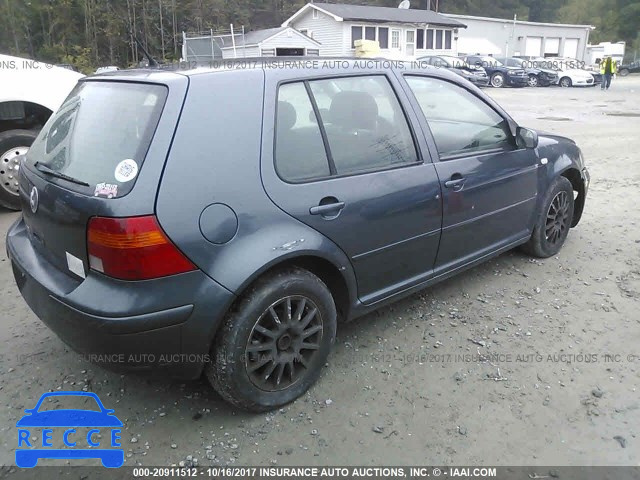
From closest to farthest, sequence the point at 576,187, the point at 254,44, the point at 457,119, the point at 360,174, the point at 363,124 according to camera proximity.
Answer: the point at 360,174 < the point at 363,124 < the point at 457,119 < the point at 576,187 < the point at 254,44

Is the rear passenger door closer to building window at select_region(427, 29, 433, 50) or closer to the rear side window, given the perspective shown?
the rear side window

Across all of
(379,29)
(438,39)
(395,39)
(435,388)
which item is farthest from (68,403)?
(438,39)

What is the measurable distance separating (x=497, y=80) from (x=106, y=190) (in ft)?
97.5

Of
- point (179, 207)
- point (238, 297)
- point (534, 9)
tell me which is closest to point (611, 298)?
point (238, 297)

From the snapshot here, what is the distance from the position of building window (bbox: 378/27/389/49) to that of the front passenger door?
36.0m

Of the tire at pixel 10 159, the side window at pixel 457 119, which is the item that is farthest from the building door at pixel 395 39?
the side window at pixel 457 119

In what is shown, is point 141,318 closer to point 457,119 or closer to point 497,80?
point 457,119

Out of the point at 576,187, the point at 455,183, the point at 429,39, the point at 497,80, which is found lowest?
the point at 497,80

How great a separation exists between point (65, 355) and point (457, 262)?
257cm

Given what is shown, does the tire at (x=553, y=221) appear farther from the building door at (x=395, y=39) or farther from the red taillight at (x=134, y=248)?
the building door at (x=395, y=39)

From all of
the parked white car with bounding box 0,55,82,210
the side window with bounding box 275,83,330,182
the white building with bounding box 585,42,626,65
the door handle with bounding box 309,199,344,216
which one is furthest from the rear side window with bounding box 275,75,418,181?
the white building with bounding box 585,42,626,65

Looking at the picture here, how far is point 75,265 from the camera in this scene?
246cm

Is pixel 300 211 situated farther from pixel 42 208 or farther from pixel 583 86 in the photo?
pixel 583 86

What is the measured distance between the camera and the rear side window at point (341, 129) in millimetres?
2701
